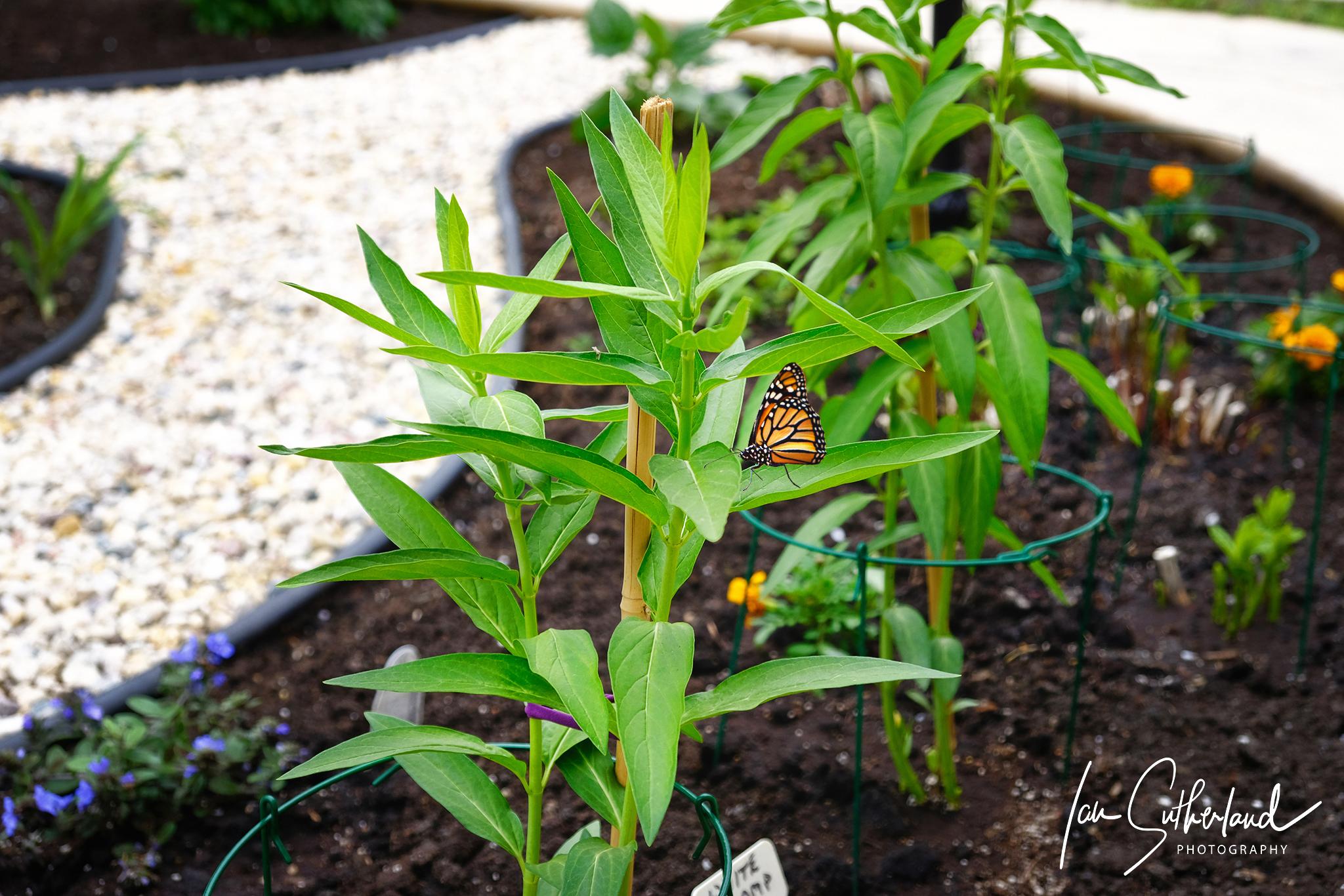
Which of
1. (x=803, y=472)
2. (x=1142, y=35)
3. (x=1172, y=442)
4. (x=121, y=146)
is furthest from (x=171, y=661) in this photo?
(x=1142, y=35)

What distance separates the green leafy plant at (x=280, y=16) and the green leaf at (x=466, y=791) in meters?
6.78

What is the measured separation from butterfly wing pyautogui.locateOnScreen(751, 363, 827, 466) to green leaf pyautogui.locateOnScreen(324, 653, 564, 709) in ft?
1.13

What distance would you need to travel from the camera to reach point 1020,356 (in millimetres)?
1652

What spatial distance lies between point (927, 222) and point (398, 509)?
3.59 ft

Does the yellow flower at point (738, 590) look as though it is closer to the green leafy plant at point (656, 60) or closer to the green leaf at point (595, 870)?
the green leaf at point (595, 870)

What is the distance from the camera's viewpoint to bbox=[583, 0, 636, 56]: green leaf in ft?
16.7

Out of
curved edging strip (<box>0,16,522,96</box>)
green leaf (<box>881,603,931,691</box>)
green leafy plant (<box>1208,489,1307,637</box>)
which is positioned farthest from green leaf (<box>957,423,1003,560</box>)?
curved edging strip (<box>0,16,522,96</box>)

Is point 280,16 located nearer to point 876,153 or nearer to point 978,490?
point 876,153

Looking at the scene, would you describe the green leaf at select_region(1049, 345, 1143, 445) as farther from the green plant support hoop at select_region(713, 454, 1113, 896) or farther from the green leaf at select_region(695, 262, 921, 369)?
the green leaf at select_region(695, 262, 921, 369)

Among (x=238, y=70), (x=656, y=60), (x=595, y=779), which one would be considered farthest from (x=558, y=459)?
(x=238, y=70)

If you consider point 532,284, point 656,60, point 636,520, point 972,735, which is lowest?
point 972,735

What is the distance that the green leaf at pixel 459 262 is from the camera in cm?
112

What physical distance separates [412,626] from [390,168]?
130 inches

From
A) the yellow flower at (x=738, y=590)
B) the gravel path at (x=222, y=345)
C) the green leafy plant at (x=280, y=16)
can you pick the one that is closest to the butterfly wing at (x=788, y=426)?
the yellow flower at (x=738, y=590)
